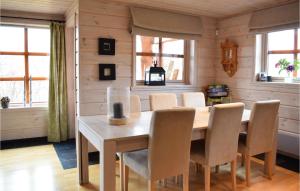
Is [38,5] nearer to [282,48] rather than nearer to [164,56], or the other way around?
[164,56]

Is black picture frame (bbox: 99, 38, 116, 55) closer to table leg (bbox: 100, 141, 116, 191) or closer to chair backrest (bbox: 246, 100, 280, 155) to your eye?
table leg (bbox: 100, 141, 116, 191)

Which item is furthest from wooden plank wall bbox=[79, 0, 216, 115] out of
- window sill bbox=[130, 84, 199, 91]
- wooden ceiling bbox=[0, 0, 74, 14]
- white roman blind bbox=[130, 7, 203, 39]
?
wooden ceiling bbox=[0, 0, 74, 14]

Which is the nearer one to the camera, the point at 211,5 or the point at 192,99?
the point at 192,99

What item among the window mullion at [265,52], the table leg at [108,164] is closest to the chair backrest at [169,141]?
the table leg at [108,164]

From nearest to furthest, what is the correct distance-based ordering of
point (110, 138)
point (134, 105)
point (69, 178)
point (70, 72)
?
point (110, 138) < point (69, 178) < point (134, 105) < point (70, 72)

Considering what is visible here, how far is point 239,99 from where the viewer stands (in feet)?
14.2

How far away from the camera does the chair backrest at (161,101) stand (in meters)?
3.25

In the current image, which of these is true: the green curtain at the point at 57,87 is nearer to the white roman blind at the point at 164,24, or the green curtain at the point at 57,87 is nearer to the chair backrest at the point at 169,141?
the white roman blind at the point at 164,24

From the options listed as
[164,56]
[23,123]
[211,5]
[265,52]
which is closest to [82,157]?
[23,123]

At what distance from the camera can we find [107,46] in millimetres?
3621

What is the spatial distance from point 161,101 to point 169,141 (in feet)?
4.04

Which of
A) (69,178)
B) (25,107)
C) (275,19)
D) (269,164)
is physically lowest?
(69,178)

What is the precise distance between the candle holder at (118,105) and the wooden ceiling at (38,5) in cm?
188

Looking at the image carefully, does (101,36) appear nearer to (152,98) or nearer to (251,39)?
(152,98)
